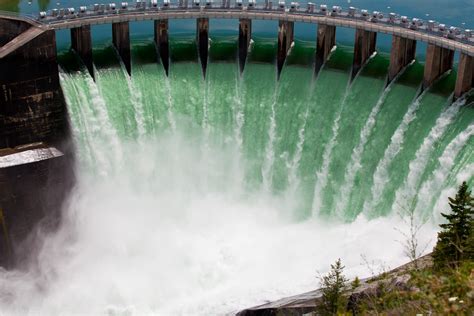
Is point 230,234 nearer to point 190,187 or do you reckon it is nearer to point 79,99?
point 190,187

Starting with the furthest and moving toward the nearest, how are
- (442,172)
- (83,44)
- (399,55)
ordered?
(83,44) < (399,55) < (442,172)

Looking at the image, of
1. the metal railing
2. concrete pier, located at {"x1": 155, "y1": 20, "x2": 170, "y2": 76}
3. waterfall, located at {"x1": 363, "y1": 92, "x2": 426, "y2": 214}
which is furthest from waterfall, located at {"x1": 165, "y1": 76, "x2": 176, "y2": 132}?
waterfall, located at {"x1": 363, "y1": 92, "x2": 426, "y2": 214}

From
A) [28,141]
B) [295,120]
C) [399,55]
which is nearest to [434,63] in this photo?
[399,55]

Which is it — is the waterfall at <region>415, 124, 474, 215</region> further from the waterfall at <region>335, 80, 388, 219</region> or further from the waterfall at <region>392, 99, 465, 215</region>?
the waterfall at <region>335, 80, 388, 219</region>

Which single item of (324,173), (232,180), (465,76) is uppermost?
(465,76)

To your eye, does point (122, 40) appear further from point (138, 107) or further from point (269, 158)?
point (269, 158)

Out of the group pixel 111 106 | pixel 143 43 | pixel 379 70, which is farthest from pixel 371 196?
pixel 143 43

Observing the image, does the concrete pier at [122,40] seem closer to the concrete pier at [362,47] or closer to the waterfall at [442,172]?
the concrete pier at [362,47]
